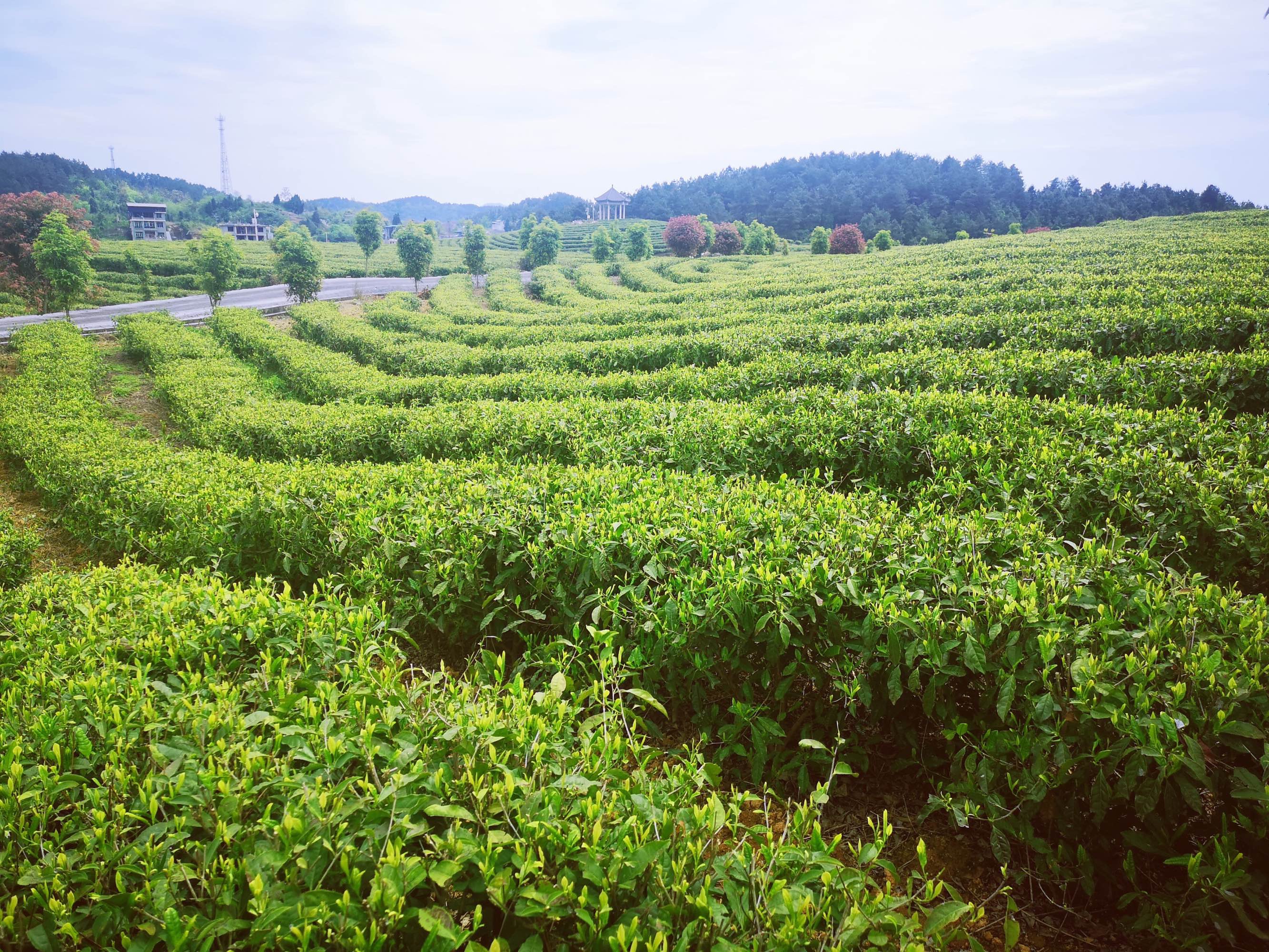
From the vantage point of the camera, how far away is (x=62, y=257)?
2041cm

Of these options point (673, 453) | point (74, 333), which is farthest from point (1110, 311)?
point (74, 333)

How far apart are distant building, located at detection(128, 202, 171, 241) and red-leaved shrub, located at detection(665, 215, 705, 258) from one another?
55123 millimetres

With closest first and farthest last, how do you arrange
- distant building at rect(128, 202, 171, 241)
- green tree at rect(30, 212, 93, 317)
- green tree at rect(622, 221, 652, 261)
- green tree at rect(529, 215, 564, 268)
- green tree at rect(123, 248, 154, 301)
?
1. green tree at rect(30, 212, 93, 317)
2. green tree at rect(123, 248, 154, 301)
3. green tree at rect(529, 215, 564, 268)
4. green tree at rect(622, 221, 652, 261)
5. distant building at rect(128, 202, 171, 241)

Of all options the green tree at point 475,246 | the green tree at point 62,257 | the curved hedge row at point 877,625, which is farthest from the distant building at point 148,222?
the curved hedge row at point 877,625

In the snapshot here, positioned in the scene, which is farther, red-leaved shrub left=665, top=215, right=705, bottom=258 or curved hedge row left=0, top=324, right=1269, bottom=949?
red-leaved shrub left=665, top=215, right=705, bottom=258

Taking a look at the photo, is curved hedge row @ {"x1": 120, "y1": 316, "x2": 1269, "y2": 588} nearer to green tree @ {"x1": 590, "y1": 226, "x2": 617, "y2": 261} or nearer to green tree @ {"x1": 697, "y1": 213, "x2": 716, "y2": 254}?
green tree @ {"x1": 590, "y1": 226, "x2": 617, "y2": 261}

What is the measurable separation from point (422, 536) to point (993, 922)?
3570mm

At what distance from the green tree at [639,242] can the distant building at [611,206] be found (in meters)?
53.9

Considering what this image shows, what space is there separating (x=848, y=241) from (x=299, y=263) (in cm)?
4261

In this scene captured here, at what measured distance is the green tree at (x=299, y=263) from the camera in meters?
28.2

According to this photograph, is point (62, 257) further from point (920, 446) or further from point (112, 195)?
point (112, 195)

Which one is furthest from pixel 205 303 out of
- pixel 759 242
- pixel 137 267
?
pixel 759 242

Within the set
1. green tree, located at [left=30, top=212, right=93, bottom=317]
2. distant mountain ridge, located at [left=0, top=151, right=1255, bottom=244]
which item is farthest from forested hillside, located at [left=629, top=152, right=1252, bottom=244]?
green tree, located at [left=30, top=212, right=93, bottom=317]

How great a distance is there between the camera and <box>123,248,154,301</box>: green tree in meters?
38.1
